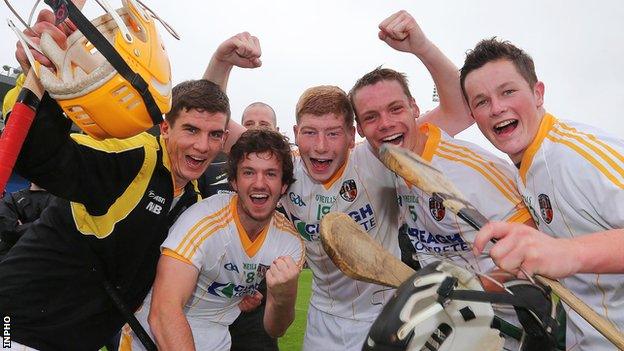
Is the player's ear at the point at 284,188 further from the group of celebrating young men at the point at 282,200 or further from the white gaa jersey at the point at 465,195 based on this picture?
the white gaa jersey at the point at 465,195

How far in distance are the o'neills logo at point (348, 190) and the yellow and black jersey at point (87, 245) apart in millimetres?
976

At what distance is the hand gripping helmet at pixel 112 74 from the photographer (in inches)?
52.0

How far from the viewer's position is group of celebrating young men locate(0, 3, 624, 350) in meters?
1.69

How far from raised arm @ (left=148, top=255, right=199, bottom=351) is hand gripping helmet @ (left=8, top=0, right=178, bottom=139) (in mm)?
803

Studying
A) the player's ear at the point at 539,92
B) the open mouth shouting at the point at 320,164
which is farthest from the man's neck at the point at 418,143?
the player's ear at the point at 539,92

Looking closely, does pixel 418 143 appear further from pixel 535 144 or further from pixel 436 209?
pixel 535 144

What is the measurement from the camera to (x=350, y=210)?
2.57 meters

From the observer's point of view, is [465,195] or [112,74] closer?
[112,74]

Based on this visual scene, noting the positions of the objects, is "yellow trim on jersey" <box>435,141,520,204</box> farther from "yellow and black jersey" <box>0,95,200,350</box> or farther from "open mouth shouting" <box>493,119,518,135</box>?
"yellow and black jersey" <box>0,95,200,350</box>

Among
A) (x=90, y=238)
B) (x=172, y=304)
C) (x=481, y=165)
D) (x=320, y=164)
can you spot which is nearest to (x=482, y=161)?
(x=481, y=165)

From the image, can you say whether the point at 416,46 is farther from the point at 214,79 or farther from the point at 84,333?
A: the point at 84,333

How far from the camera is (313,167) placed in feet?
8.46

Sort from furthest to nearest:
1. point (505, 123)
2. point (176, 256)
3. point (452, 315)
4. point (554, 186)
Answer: point (176, 256) < point (505, 123) < point (554, 186) < point (452, 315)

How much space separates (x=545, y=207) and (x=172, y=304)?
1620 millimetres
